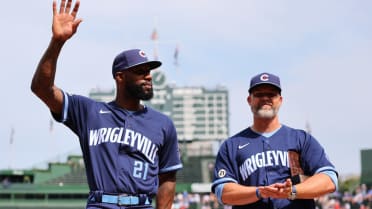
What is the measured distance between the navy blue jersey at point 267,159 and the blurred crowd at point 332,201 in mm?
25215

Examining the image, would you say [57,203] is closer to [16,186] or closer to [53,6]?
[16,186]

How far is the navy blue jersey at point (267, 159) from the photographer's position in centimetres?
601

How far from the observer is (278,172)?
19.7ft

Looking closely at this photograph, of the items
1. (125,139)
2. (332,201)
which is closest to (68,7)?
(125,139)

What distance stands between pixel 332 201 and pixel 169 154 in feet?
106

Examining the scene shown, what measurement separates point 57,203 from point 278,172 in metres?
48.9

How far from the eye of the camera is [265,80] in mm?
6098

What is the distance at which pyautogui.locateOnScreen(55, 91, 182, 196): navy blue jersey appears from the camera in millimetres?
5641

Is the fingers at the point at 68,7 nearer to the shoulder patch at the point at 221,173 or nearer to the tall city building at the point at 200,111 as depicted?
the shoulder patch at the point at 221,173

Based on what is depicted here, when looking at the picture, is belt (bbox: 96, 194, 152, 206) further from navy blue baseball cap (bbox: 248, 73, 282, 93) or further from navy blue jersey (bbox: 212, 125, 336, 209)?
navy blue baseball cap (bbox: 248, 73, 282, 93)

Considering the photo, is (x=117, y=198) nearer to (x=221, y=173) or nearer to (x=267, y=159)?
(x=221, y=173)

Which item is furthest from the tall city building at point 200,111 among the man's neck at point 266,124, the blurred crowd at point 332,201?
the man's neck at point 266,124

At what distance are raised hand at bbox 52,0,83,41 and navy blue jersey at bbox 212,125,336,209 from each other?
1772 mm

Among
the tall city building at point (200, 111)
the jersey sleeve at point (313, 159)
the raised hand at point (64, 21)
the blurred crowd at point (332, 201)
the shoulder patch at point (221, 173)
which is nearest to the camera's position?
the raised hand at point (64, 21)
